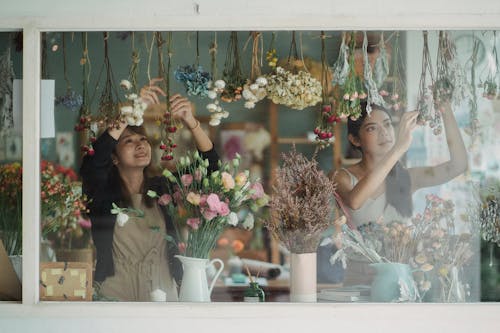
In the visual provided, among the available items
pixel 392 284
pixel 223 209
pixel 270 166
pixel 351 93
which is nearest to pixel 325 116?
pixel 351 93

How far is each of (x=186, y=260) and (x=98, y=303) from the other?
0.52 meters

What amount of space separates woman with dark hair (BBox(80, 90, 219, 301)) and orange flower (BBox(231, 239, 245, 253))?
0.31m

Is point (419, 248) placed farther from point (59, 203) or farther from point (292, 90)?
point (59, 203)

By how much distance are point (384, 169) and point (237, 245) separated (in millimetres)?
886

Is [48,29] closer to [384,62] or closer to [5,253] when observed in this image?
[5,253]

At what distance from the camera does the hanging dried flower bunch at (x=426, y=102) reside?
4.18 m

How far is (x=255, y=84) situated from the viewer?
419cm

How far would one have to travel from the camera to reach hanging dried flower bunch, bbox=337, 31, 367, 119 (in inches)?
165

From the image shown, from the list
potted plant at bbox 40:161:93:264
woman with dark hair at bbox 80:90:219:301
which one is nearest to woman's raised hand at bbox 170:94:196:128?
woman with dark hair at bbox 80:90:219:301

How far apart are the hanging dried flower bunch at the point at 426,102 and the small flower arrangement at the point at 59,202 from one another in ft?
6.14

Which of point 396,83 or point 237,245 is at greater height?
point 396,83

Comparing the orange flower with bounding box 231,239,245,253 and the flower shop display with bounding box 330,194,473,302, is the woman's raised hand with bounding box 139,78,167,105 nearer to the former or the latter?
the orange flower with bounding box 231,239,245,253

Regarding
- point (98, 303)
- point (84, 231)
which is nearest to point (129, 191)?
point (84, 231)

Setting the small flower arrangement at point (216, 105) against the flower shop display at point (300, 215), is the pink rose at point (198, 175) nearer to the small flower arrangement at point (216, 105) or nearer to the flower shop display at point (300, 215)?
the small flower arrangement at point (216, 105)
